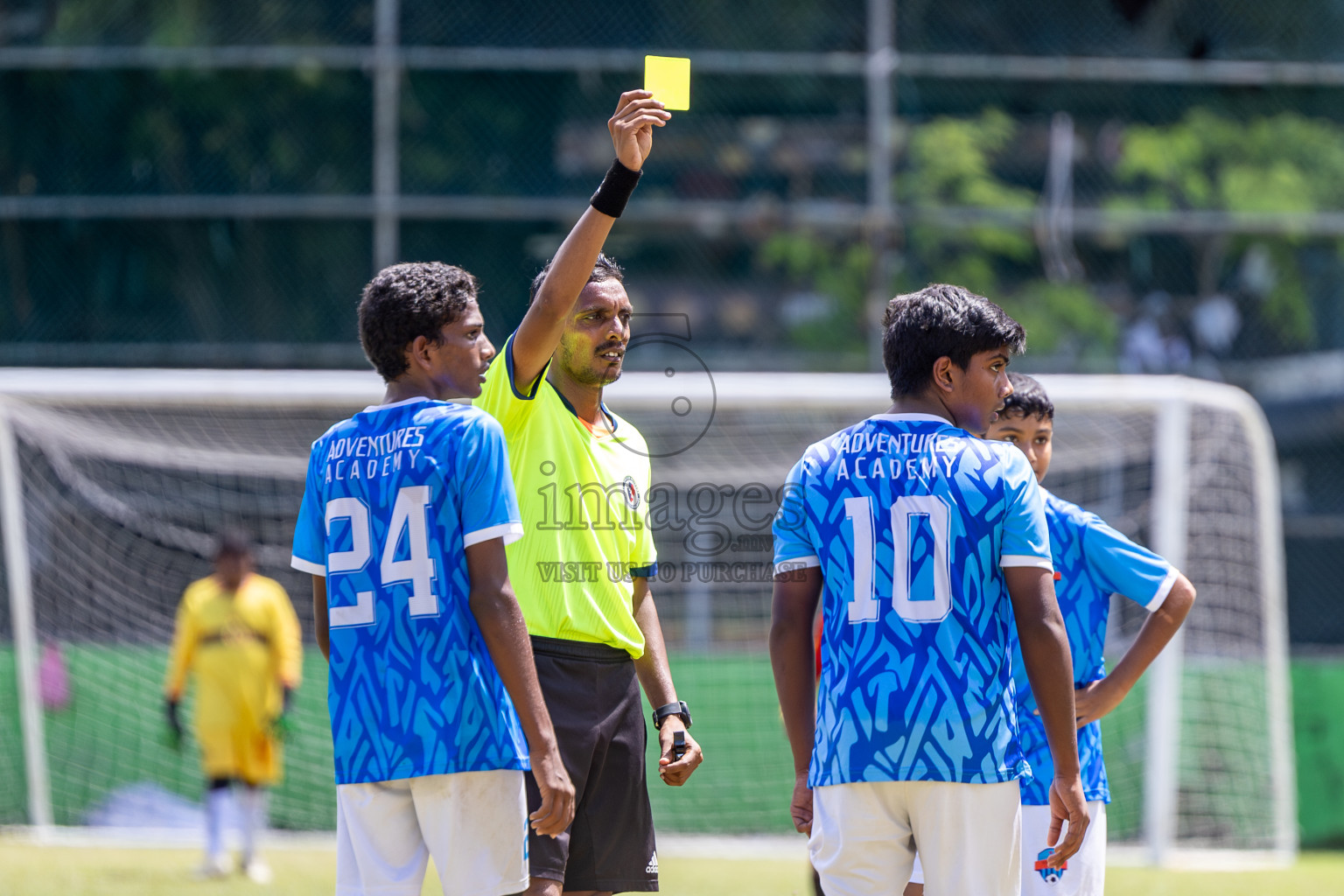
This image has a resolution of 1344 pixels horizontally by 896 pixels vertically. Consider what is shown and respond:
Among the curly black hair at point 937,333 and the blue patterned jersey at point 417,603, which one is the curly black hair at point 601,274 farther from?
the curly black hair at point 937,333

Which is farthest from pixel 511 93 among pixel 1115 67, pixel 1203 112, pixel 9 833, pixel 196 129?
pixel 9 833

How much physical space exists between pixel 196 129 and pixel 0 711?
6954 millimetres

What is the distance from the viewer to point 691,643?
36.7ft

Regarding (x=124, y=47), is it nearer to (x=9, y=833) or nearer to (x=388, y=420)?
(x=9, y=833)

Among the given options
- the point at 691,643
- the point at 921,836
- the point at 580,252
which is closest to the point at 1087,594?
the point at 921,836

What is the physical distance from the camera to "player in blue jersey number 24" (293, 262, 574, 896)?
9.79 feet

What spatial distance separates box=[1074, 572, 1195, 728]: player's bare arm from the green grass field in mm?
4278

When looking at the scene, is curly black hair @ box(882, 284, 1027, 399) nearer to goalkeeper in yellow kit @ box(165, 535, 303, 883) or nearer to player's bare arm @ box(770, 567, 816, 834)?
player's bare arm @ box(770, 567, 816, 834)

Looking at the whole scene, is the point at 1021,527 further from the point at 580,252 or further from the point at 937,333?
the point at 580,252

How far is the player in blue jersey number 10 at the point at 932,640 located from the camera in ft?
9.46

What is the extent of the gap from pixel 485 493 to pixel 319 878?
20.5 feet

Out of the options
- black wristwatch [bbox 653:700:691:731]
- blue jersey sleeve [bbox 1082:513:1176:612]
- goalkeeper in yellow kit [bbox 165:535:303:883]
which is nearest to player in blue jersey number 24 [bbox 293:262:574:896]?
black wristwatch [bbox 653:700:691:731]

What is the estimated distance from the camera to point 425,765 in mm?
2965

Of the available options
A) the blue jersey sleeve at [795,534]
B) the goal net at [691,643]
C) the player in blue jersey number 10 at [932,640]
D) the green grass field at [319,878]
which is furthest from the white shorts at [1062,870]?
the goal net at [691,643]
